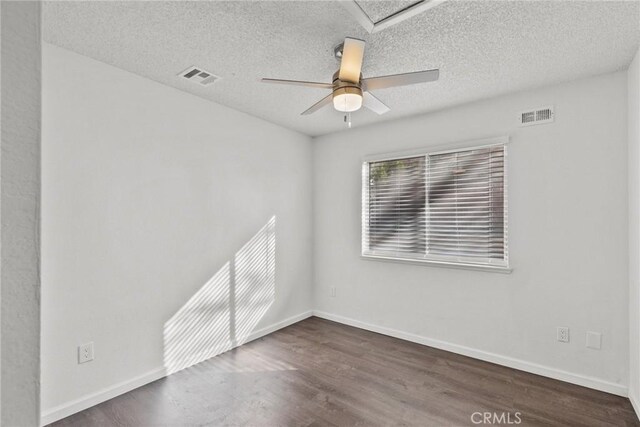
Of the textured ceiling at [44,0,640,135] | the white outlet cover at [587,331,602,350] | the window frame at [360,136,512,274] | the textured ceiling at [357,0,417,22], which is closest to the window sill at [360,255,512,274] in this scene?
the window frame at [360,136,512,274]

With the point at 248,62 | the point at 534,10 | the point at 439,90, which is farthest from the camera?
the point at 439,90

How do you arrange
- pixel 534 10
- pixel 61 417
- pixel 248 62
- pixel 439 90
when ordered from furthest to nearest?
pixel 439 90
pixel 248 62
pixel 61 417
pixel 534 10

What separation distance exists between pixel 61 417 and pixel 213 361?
113cm

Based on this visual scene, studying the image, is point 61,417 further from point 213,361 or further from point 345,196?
point 345,196

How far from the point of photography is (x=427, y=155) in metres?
3.40

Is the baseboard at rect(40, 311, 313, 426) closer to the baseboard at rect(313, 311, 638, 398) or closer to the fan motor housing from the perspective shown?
the baseboard at rect(313, 311, 638, 398)

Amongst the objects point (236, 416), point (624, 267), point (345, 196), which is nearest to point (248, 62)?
point (345, 196)

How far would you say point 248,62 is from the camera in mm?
2322

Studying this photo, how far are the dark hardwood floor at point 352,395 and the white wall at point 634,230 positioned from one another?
28cm

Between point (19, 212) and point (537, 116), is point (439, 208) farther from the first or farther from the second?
point (19, 212)

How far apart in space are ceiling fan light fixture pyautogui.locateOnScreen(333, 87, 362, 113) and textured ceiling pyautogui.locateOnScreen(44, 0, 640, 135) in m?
0.36

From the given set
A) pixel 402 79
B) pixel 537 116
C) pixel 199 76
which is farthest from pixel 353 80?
pixel 537 116

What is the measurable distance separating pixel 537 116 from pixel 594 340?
190 cm

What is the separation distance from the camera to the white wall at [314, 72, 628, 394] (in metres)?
2.46
